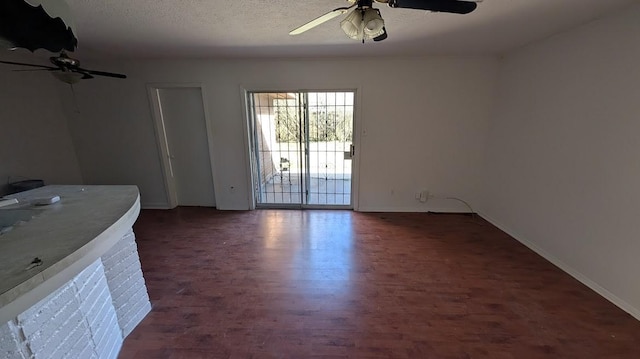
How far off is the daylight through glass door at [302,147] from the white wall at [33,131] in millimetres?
2879

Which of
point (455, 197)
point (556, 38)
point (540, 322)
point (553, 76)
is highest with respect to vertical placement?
point (556, 38)

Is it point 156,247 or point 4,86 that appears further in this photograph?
point 4,86

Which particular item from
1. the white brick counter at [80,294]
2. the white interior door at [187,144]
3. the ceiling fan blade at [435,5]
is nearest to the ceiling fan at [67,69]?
the white interior door at [187,144]

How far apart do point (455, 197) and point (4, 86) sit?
20.8ft

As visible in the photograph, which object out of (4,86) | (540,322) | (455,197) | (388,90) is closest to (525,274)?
(540,322)

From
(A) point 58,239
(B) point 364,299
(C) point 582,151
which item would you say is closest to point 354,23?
(A) point 58,239

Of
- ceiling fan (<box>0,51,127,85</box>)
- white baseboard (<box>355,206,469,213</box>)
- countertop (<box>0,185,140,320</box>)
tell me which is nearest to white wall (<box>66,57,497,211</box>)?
white baseboard (<box>355,206,469,213</box>)

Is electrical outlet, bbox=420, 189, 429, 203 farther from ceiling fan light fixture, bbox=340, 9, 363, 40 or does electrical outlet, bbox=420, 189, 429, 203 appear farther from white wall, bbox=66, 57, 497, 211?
ceiling fan light fixture, bbox=340, 9, 363, 40

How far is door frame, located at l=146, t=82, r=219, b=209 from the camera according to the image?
3.67 m

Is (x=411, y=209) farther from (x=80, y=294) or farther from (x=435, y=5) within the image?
(x=80, y=294)

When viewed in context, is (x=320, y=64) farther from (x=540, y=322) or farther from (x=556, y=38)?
(x=540, y=322)

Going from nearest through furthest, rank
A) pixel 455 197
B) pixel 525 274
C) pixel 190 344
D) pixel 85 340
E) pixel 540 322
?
pixel 85 340, pixel 190 344, pixel 540 322, pixel 525 274, pixel 455 197

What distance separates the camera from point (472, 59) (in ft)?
11.1

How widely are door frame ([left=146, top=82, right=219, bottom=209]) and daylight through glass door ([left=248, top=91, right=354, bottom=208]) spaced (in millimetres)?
651
